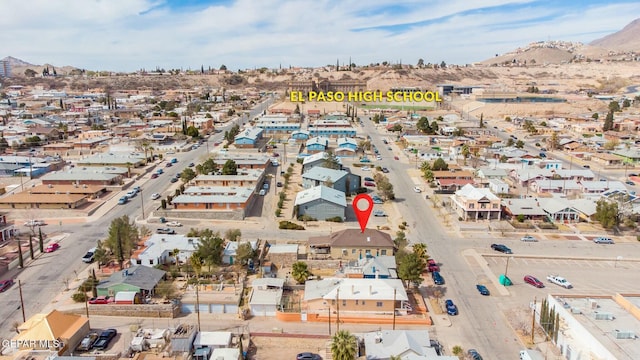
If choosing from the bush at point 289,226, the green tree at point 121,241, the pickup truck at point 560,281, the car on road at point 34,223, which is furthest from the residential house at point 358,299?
the car on road at point 34,223

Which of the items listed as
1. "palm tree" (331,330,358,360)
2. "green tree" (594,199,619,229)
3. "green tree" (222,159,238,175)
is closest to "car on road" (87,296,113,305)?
"palm tree" (331,330,358,360)

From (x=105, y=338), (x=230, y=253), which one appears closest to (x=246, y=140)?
(x=230, y=253)

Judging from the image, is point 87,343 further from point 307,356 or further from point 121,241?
point 307,356

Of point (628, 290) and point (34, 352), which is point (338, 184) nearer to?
point (628, 290)

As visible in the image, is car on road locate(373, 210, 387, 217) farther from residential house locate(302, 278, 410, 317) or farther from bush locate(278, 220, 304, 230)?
residential house locate(302, 278, 410, 317)

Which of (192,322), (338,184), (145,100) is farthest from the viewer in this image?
(145,100)

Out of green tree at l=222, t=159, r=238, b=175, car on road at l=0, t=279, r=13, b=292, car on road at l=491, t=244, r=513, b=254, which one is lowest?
car on road at l=491, t=244, r=513, b=254

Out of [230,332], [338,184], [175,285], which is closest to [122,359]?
[230,332]
